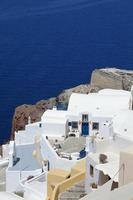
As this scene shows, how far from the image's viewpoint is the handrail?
15.0 metres

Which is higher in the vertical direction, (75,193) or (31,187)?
(75,193)

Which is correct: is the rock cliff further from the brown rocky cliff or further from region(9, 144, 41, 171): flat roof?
region(9, 144, 41, 171): flat roof

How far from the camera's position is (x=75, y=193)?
1436 cm

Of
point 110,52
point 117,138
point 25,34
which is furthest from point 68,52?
point 117,138

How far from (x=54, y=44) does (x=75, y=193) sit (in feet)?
160

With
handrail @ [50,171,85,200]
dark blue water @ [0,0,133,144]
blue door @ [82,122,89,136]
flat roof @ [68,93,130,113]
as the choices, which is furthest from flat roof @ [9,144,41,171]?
dark blue water @ [0,0,133,144]

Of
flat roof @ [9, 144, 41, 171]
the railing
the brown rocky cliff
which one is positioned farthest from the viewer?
the brown rocky cliff

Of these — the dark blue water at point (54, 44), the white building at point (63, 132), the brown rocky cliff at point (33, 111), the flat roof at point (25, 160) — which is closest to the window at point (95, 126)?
the white building at point (63, 132)

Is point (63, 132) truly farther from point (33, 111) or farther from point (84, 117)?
point (33, 111)

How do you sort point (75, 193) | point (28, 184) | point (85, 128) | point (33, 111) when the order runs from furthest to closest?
point (33, 111) → point (85, 128) → point (28, 184) → point (75, 193)

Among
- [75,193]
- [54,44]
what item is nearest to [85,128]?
[75,193]

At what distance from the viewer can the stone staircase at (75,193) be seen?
14.1m

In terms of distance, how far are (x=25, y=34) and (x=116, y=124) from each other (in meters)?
52.2

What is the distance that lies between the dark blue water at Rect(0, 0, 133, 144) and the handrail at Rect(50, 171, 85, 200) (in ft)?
69.7
